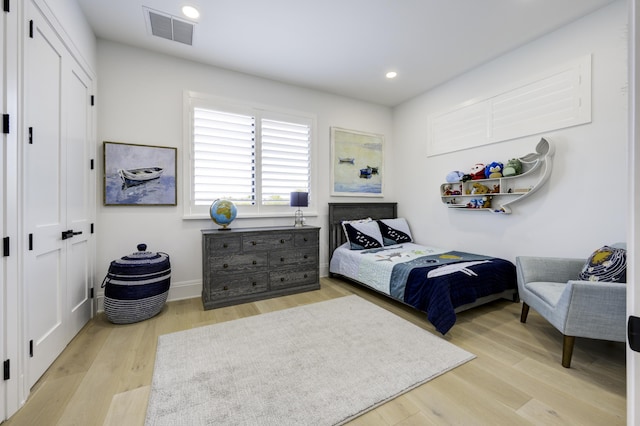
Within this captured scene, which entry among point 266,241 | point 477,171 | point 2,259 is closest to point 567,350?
point 477,171

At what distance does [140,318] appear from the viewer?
2596 mm

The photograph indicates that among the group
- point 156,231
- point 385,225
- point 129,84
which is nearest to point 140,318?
point 156,231

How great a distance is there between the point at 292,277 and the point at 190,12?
3020 millimetres

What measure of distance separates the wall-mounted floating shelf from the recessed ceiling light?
3.59 meters

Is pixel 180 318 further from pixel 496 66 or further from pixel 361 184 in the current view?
pixel 496 66

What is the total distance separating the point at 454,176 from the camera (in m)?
3.63

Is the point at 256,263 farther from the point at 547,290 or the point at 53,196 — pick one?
the point at 547,290

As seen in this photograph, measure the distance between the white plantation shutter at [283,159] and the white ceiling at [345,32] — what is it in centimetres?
71

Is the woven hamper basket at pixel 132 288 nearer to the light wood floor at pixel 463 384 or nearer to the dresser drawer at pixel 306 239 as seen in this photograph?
the light wood floor at pixel 463 384

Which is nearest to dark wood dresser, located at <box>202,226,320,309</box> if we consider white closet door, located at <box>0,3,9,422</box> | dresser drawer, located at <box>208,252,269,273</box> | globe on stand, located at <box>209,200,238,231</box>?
dresser drawer, located at <box>208,252,269,273</box>

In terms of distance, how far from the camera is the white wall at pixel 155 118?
9.45 feet

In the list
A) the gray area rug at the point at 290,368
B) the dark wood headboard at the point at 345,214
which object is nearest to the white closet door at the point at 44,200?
the gray area rug at the point at 290,368

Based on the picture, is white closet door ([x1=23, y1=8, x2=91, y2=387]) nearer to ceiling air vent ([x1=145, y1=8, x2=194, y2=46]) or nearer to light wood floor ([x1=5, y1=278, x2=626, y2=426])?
light wood floor ([x1=5, y1=278, x2=626, y2=426])

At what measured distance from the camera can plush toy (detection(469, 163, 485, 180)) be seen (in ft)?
11.1
